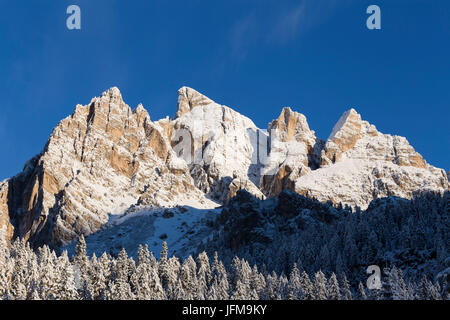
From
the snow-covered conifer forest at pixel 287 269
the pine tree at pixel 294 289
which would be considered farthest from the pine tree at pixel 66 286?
the pine tree at pixel 294 289

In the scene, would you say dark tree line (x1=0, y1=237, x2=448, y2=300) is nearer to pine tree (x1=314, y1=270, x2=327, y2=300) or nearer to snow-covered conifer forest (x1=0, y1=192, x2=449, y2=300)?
→ pine tree (x1=314, y1=270, x2=327, y2=300)

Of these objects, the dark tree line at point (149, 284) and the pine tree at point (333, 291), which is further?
the pine tree at point (333, 291)

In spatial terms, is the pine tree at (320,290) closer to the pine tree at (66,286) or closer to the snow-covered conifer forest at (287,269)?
the snow-covered conifer forest at (287,269)

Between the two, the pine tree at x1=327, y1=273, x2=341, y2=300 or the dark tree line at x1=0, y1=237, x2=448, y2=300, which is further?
the pine tree at x1=327, y1=273, x2=341, y2=300

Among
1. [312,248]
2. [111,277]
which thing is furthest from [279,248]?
[111,277]

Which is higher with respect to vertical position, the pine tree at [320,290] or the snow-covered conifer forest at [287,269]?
the snow-covered conifer forest at [287,269]

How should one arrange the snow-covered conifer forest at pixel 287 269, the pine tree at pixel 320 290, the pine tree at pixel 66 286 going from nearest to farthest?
the pine tree at pixel 66 286 < the snow-covered conifer forest at pixel 287 269 < the pine tree at pixel 320 290

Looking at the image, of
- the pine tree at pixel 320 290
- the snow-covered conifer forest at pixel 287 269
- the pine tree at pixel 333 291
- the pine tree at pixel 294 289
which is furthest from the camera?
the pine tree at pixel 294 289

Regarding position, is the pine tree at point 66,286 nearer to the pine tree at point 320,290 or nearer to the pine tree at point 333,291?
the pine tree at point 320,290

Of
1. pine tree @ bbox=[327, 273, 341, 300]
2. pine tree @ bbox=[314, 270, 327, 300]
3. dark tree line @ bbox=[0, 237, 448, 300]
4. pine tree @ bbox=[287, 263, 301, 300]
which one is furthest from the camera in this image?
Result: pine tree @ bbox=[287, 263, 301, 300]

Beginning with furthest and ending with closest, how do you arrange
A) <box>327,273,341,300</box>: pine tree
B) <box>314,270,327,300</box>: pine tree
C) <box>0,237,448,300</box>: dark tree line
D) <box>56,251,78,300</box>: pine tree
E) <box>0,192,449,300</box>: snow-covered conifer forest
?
<box>327,273,341,300</box>: pine tree, <box>314,270,327,300</box>: pine tree, <box>0,192,449,300</box>: snow-covered conifer forest, <box>0,237,448,300</box>: dark tree line, <box>56,251,78,300</box>: pine tree

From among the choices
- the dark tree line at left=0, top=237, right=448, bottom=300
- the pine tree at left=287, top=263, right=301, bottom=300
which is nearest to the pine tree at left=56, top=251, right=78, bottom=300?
the dark tree line at left=0, top=237, right=448, bottom=300

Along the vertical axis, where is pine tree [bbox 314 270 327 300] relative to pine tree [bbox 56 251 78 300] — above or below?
below
